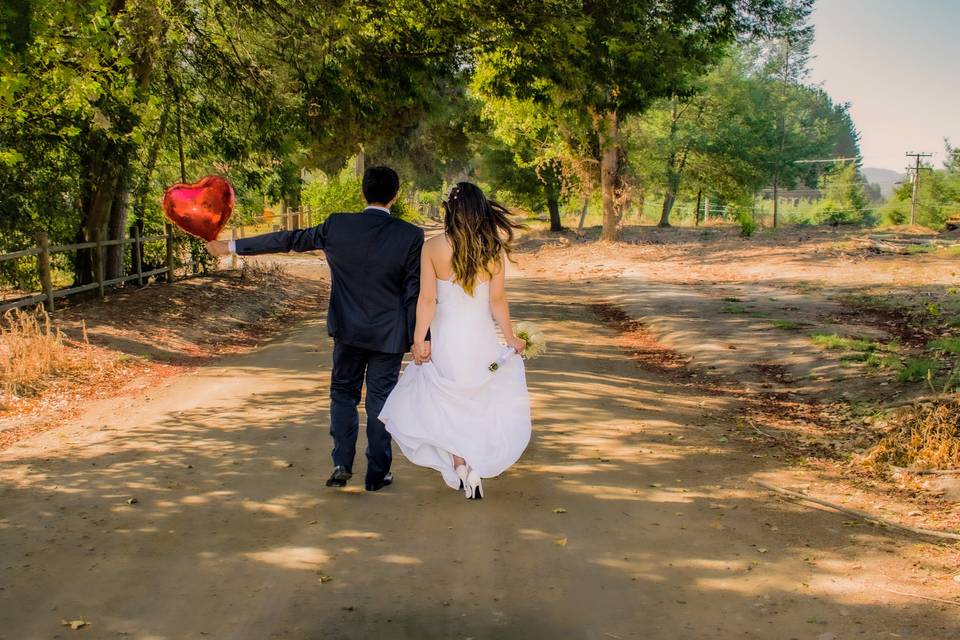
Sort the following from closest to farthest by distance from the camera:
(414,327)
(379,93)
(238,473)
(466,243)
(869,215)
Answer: (466,243) < (414,327) < (238,473) < (379,93) < (869,215)

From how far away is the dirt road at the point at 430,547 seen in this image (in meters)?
4.61

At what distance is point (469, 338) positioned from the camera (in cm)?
654

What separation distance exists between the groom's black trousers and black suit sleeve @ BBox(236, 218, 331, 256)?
75 centimetres

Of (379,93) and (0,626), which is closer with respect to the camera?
(0,626)

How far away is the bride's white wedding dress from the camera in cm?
653

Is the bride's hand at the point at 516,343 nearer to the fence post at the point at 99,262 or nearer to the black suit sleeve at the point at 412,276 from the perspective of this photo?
the black suit sleeve at the point at 412,276

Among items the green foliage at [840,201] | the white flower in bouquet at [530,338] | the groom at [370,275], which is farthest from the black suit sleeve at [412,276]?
the green foliage at [840,201]

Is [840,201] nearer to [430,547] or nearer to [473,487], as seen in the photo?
[473,487]

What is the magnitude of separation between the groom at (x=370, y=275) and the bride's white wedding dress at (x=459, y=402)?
0.65 feet

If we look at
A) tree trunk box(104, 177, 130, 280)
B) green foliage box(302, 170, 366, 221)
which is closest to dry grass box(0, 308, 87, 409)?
tree trunk box(104, 177, 130, 280)

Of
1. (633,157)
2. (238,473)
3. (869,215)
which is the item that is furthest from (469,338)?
(869,215)

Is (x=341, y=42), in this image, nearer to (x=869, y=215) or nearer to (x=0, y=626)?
(x=0, y=626)

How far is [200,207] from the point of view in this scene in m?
7.17

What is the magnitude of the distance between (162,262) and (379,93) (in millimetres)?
7872
